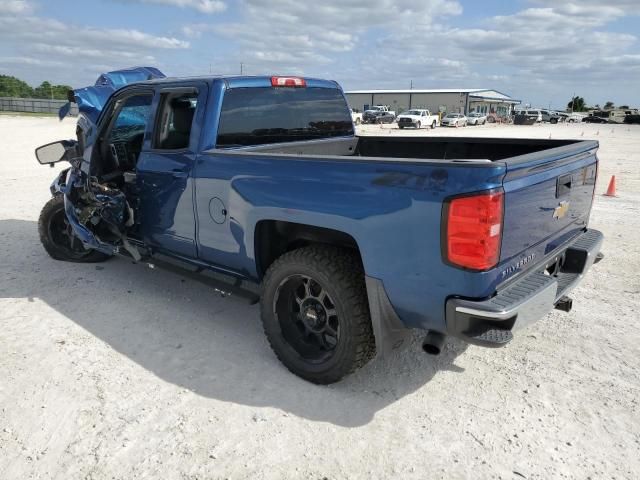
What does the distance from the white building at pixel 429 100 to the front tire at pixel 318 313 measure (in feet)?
259

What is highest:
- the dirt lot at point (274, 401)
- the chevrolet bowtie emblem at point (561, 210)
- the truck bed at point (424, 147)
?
the truck bed at point (424, 147)

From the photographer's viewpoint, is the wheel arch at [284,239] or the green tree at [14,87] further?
the green tree at [14,87]

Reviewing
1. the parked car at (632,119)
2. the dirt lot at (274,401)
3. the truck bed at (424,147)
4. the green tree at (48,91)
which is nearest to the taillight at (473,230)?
the dirt lot at (274,401)

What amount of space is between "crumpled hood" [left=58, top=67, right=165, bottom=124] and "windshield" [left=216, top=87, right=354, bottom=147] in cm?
174

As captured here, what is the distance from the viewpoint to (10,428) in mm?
2947

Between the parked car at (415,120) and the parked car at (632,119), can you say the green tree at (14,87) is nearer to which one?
the parked car at (415,120)

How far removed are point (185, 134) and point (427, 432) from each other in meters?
2.84

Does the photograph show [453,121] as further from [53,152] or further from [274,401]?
[274,401]

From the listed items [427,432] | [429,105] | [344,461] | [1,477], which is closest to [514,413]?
[427,432]

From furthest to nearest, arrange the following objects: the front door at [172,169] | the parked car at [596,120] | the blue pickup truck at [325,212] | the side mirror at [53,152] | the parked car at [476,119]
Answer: the parked car at [596,120] → the parked car at [476,119] → the side mirror at [53,152] → the front door at [172,169] → the blue pickup truck at [325,212]

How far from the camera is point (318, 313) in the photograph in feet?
11.3

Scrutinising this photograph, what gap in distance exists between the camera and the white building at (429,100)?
83125mm

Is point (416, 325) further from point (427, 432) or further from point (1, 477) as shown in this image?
point (1, 477)

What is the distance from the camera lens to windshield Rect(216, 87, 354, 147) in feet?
13.2
